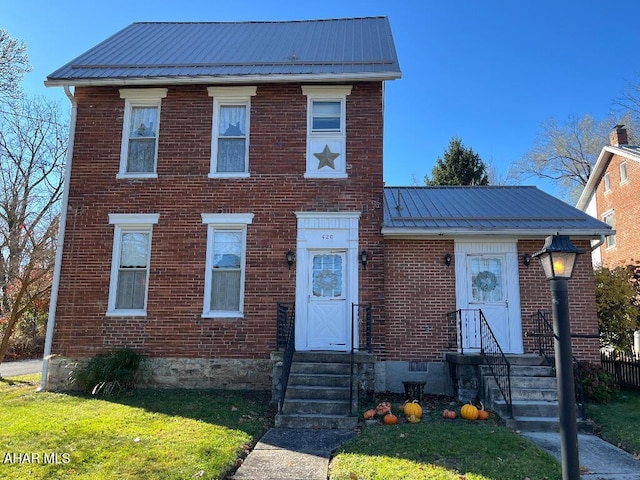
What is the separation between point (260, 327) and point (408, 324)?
3.05 metres

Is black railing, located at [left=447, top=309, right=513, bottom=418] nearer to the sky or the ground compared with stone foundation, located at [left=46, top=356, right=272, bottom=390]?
nearer to the sky

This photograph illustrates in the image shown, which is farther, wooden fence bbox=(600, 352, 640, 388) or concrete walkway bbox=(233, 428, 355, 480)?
wooden fence bbox=(600, 352, 640, 388)

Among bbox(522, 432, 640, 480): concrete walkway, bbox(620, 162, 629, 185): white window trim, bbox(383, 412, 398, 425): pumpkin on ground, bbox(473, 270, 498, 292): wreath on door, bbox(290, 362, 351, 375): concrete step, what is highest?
bbox(620, 162, 629, 185): white window trim

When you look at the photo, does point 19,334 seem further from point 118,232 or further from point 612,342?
point 612,342

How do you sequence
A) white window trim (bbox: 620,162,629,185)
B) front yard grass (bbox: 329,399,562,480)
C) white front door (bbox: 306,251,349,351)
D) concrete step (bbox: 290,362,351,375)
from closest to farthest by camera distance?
front yard grass (bbox: 329,399,562,480), concrete step (bbox: 290,362,351,375), white front door (bbox: 306,251,349,351), white window trim (bbox: 620,162,629,185)

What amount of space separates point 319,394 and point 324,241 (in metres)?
3.27

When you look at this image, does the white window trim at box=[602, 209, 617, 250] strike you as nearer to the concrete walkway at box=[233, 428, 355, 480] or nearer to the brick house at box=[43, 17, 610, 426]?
the brick house at box=[43, 17, 610, 426]

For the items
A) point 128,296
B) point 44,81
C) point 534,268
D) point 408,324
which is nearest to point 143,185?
point 128,296

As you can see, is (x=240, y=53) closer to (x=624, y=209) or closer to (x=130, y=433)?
(x=130, y=433)

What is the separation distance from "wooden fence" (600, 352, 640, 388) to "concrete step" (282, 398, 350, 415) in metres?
7.21

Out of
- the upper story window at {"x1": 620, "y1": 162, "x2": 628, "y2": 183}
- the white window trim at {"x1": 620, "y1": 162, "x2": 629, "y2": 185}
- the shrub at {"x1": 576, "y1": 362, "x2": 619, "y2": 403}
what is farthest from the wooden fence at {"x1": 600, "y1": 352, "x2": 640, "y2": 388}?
the upper story window at {"x1": 620, "y1": 162, "x2": 628, "y2": 183}

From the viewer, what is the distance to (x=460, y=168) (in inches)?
981

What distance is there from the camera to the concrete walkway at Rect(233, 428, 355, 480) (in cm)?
495

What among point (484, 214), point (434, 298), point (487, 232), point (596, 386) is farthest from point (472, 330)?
point (484, 214)
